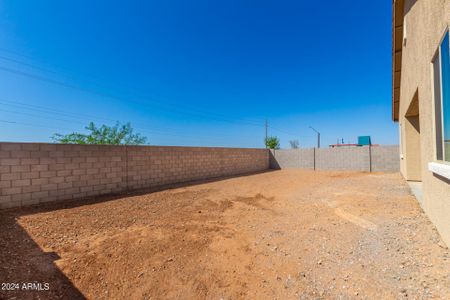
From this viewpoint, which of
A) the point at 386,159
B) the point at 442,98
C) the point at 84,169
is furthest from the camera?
the point at 386,159

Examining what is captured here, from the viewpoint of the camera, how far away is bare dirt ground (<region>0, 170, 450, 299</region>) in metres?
1.84

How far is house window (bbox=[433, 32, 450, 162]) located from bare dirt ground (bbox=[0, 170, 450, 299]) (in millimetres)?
1103

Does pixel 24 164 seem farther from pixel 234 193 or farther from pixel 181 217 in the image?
pixel 234 193

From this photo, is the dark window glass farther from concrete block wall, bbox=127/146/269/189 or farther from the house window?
concrete block wall, bbox=127/146/269/189

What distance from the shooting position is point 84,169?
5.48m


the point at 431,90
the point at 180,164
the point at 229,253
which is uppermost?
the point at 431,90

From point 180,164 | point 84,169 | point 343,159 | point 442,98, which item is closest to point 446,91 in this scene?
point 442,98

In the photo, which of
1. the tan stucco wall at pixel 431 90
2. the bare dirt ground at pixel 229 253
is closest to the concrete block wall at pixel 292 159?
the bare dirt ground at pixel 229 253

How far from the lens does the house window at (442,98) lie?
200 cm

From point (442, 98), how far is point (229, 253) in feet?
9.59

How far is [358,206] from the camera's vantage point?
4.18 meters

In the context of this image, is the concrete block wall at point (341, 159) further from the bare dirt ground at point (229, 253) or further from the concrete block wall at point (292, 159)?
the bare dirt ground at point (229, 253)

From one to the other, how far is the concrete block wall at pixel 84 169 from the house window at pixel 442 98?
274 inches

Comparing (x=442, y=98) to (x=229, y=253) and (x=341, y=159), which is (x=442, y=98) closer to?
(x=229, y=253)
